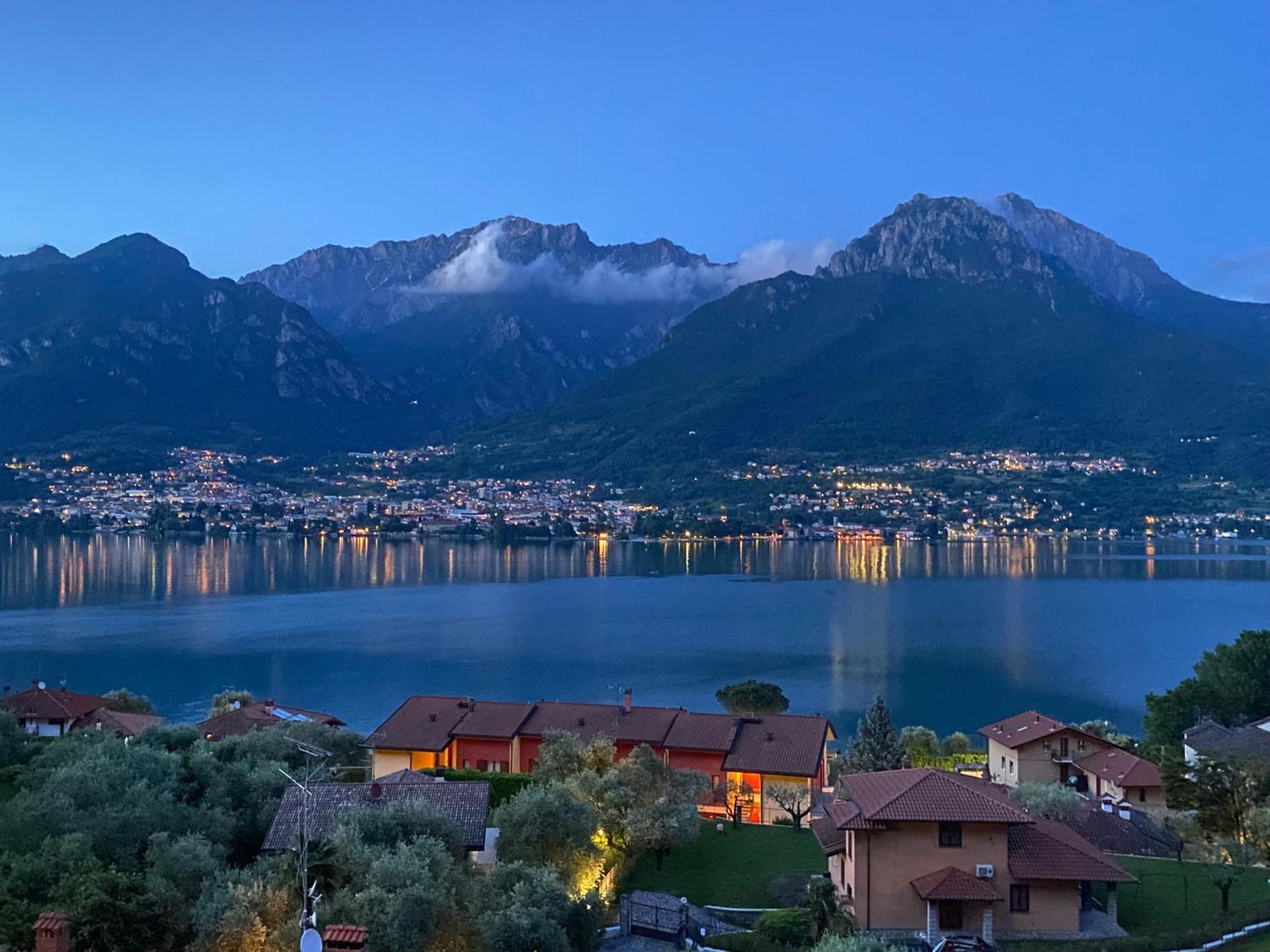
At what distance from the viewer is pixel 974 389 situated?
567ft

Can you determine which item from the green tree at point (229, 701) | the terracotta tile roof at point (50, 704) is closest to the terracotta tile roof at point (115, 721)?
the terracotta tile roof at point (50, 704)

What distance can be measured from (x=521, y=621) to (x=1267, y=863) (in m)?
53.6

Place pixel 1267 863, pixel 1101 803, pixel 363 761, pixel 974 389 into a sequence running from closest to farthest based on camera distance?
1. pixel 1267 863
2. pixel 1101 803
3. pixel 363 761
4. pixel 974 389

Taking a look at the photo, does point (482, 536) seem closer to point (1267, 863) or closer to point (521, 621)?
point (521, 621)

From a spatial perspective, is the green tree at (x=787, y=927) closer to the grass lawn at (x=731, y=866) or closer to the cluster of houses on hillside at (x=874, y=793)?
the cluster of houses on hillside at (x=874, y=793)

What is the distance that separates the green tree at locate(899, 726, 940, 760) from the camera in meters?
31.6

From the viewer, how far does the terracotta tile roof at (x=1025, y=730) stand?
2780 centimetres

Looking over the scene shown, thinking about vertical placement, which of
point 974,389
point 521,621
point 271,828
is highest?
point 974,389

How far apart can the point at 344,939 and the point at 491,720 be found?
1809cm

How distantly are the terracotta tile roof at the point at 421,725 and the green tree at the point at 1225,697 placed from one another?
18523 millimetres

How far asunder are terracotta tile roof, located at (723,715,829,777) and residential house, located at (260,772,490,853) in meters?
8.89

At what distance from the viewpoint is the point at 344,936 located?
8539mm

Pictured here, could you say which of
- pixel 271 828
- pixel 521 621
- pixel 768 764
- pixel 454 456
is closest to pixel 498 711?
pixel 768 764

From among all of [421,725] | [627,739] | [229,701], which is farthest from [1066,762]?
[229,701]
